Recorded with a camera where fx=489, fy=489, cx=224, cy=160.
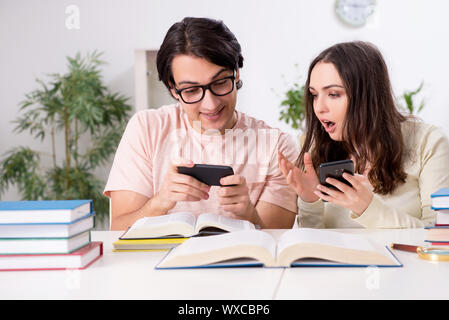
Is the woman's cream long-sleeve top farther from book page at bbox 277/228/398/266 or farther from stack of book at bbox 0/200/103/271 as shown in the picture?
stack of book at bbox 0/200/103/271

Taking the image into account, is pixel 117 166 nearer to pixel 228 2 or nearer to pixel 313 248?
pixel 313 248

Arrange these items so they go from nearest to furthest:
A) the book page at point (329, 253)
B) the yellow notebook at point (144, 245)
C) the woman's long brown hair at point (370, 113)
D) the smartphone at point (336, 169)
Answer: the book page at point (329, 253)
the yellow notebook at point (144, 245)
the smartphone at point (336, 169)
the woman's long brown hair at point (370, 113)

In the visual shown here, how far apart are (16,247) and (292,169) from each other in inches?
37.9

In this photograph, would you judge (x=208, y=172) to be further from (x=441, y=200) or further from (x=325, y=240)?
(x=441, y=200)

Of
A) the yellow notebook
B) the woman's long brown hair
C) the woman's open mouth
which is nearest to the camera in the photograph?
the yellow notebook

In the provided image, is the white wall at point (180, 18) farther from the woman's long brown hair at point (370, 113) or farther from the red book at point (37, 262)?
the red book at point (37, 262)

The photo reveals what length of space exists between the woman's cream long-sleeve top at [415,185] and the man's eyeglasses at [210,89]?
1.72 ft

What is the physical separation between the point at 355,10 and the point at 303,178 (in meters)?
3.14

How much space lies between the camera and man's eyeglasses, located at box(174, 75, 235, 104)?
1.76 meters

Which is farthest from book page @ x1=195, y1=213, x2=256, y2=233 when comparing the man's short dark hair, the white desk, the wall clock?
the wall clock

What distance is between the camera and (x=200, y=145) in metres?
1.97

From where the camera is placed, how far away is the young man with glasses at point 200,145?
1698 millimetres

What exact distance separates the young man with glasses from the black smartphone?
24 mm

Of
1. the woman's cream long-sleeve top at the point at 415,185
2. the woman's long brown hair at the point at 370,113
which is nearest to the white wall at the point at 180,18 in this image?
the woman's long brown hair at the point at 370,113
